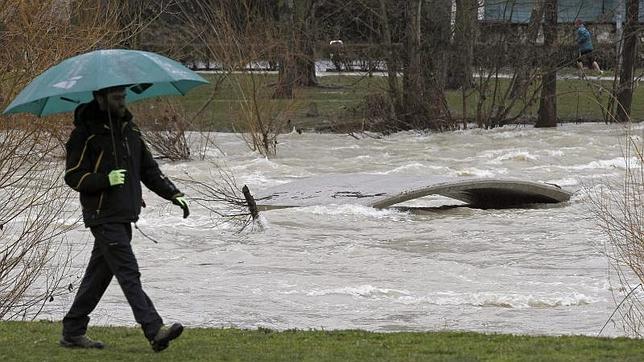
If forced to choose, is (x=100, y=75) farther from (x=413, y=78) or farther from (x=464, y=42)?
(x=464, y=42)

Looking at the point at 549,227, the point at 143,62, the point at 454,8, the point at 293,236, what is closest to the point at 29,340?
the point at 143,62

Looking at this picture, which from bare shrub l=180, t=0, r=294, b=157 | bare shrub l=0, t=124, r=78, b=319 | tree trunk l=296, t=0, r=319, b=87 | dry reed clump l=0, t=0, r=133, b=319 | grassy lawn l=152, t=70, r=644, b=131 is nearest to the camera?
bare shrub l=0, t=124, r=78, b=319

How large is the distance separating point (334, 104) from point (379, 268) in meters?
26.1

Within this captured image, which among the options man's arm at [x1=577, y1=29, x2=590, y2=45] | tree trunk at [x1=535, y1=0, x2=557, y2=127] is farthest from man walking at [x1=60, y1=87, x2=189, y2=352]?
man's arm at [x1=577, y1=29, x2=590, y2=45]

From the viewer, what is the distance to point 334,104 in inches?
1596

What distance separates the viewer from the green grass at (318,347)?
25.9 ft

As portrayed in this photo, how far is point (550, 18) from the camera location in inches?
1271

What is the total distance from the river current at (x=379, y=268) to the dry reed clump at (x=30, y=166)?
1.64ft

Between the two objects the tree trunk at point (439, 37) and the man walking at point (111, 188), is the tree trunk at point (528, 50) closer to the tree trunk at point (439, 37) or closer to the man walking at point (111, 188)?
the tree trunk at point (439, 37)

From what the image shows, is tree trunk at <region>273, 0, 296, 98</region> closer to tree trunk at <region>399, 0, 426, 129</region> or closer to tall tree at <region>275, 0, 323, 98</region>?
tall tree at <region>275, 0, 323, 98</region>

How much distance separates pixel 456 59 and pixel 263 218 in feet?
51.2

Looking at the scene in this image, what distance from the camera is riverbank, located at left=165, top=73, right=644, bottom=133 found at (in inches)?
1035

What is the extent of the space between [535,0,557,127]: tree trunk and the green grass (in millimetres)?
23012

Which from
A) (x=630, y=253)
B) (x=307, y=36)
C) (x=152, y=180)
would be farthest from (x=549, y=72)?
(x=152, y=180)
